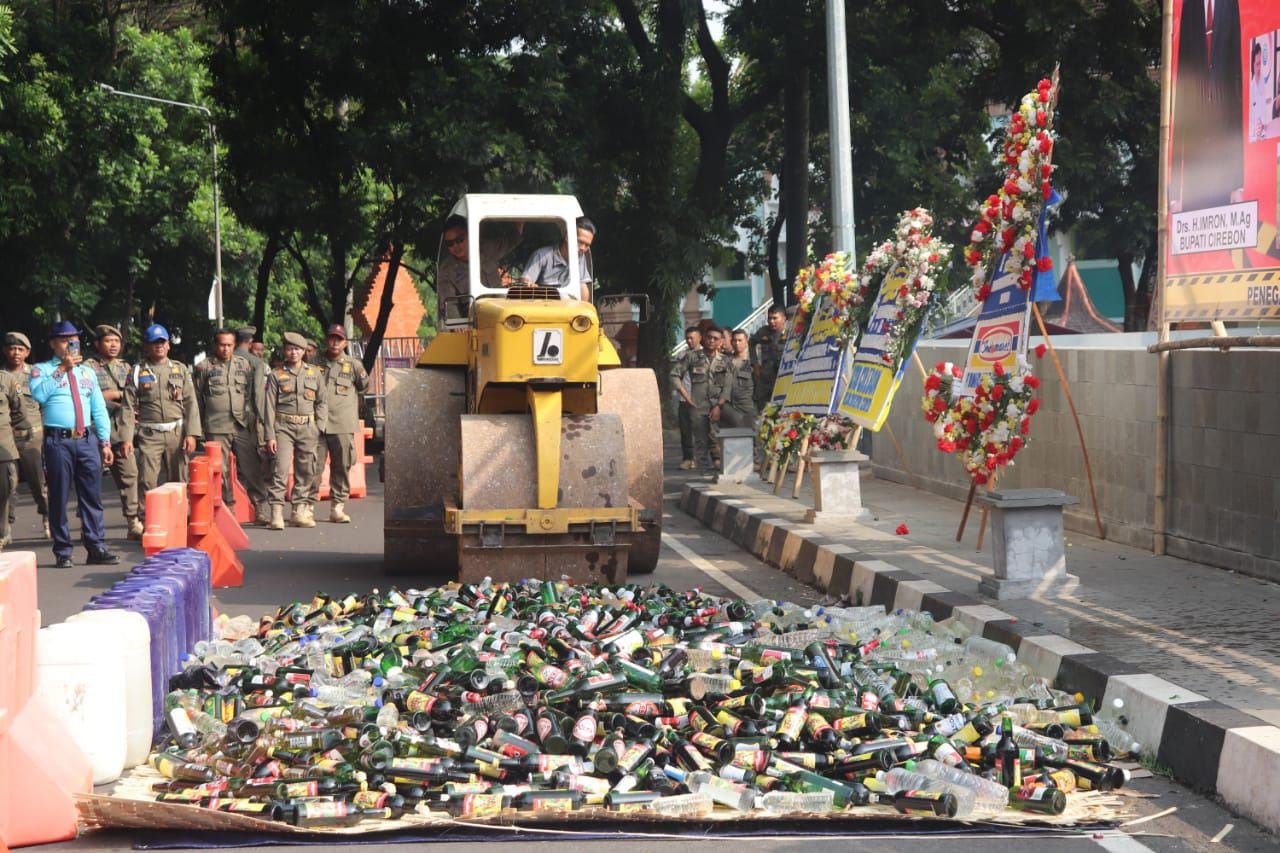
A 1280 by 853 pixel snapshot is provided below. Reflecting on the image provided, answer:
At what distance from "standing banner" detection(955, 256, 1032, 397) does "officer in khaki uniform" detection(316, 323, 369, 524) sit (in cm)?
725

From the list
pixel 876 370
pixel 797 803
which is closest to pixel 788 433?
pixel 876 370

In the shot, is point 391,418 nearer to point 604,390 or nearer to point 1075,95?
point 604,390

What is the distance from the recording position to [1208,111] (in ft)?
35.4

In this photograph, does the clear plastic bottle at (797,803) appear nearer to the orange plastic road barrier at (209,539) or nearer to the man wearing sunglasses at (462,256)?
the orange plastic road barrier at (209,539)

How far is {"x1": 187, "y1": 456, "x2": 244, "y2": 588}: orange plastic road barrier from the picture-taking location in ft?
40.1

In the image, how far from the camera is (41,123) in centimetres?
2698

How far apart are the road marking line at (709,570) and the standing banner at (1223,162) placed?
340 centimetres

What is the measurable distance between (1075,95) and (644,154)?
7.14m

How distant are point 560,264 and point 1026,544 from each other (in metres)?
4.74

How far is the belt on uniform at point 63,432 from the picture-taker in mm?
13922

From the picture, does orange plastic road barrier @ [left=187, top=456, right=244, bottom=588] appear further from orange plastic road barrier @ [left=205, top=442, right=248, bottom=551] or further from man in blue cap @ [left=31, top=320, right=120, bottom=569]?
man in blue cap @ [left=31, top=320, right=120, bottom=569]

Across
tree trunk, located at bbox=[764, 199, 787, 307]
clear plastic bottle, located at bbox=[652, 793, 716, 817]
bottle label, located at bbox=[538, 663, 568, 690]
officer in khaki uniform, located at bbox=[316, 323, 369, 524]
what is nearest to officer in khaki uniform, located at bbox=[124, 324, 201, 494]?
Result: officer in khaki uniform, located at bbox=[316, 323, 369, 524]

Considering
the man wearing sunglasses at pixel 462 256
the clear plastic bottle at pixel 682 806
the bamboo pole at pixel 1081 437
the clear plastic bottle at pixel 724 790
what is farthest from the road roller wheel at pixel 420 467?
the clear plastic bottle at pixel 682 806

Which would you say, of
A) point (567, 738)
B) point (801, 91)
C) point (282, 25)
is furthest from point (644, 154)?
point (567, 738)
